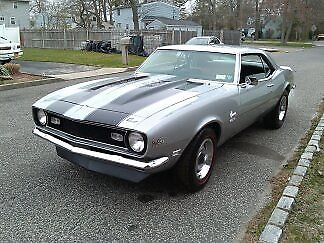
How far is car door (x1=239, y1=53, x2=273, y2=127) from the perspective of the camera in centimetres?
425

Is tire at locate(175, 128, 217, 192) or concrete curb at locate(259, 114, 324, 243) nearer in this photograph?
concrete curb at locate(259, 114, 324, 243)

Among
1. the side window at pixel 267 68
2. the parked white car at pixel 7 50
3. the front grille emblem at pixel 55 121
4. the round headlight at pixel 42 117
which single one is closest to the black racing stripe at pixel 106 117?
the front grille emblem at pixel 55 121

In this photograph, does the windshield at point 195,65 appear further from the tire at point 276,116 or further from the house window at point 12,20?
the house window at point 12,20

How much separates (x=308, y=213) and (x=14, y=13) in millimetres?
47589

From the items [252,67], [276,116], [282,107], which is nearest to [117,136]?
[252,67]

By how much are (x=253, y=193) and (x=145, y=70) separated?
235 cm

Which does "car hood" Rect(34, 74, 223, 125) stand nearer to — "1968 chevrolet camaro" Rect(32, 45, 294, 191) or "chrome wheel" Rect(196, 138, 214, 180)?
"1968 chevrolet camaro" Rect(32, 45, 294, 191)

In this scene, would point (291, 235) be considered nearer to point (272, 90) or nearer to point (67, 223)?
point (67, 223)

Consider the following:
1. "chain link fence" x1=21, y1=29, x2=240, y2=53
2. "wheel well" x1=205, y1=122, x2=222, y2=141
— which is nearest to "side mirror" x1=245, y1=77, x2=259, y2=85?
"wheel well" x1=205, y1=122, x2=222, y2=141

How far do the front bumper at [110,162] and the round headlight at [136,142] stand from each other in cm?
11

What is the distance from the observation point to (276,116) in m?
5.76

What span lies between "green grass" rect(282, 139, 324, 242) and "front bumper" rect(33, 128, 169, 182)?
1242 millimetres

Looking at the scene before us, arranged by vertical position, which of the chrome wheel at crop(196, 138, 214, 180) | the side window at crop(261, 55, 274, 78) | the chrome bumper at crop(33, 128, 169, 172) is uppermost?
the side window at crop(261, 55, 274, 78)

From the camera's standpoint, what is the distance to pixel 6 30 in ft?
44.6
